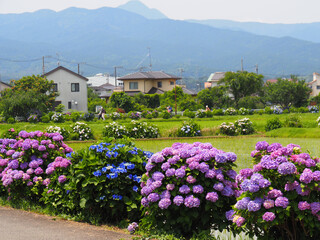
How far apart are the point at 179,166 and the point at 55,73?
56228 mm

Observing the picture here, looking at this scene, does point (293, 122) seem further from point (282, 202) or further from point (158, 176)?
point (282, 202)

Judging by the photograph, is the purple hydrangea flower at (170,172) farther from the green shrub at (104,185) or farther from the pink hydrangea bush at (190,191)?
the green shrub at (104,185)

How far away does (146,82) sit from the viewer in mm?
76438

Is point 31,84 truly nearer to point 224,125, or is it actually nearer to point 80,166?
point 224,125

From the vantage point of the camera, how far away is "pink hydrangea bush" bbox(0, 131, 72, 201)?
7336mm

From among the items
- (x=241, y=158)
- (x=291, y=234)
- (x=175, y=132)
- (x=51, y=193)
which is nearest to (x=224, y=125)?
(x=175, y=132)

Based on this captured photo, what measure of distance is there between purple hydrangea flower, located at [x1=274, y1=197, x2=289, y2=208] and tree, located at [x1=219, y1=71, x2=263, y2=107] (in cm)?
5032

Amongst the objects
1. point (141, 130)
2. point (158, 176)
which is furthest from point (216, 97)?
point (158, 176)

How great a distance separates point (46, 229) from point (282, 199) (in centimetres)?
316

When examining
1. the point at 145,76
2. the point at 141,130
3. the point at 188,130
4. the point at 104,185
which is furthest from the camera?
the point at 145,76

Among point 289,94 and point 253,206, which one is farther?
point 289,94

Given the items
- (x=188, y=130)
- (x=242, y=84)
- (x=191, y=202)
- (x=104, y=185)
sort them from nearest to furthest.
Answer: (x=191, y=202), (x=104, y=185), (x=188, y=130), (x=242, y=84)

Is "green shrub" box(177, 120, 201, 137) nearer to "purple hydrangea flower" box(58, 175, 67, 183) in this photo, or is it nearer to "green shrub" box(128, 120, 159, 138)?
"green shrub" box(128, 120, 159, 138)

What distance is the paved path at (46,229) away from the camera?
225 inches
